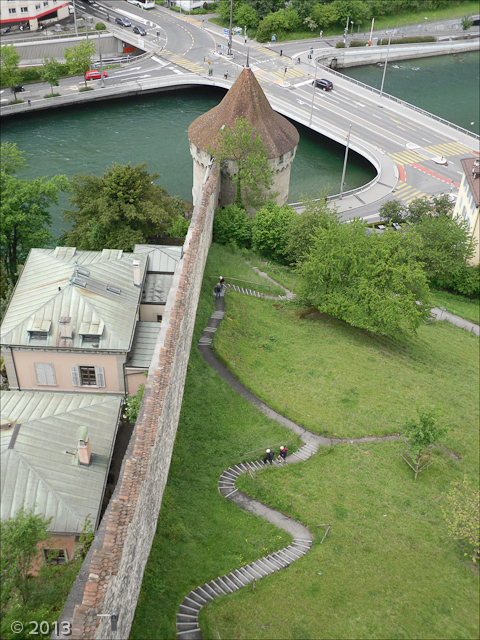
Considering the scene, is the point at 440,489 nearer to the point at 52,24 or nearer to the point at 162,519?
the point at 162,519

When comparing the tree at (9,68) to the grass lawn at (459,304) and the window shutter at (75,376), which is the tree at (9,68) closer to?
the grass lawn at (459,304)

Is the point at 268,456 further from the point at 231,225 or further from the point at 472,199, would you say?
the point at 472,199

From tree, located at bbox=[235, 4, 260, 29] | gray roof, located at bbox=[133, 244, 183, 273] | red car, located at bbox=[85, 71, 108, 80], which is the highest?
tree, located at bbox=[235, 4, 260, 29]

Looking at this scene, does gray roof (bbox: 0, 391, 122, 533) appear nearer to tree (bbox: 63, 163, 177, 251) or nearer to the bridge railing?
tree (bbox: 63, 163, 177, 251)

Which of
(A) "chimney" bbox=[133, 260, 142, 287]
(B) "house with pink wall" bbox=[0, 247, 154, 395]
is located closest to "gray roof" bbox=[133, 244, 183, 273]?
(A) "chimney" bbox=[133, 260, 142, 287]

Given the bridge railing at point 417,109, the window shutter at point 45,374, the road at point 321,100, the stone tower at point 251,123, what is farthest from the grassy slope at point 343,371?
the bridge railing at point 417,109

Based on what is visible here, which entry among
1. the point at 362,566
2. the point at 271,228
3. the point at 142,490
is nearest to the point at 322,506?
the point at 362,566

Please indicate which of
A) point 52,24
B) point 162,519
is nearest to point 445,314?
point 162,519
